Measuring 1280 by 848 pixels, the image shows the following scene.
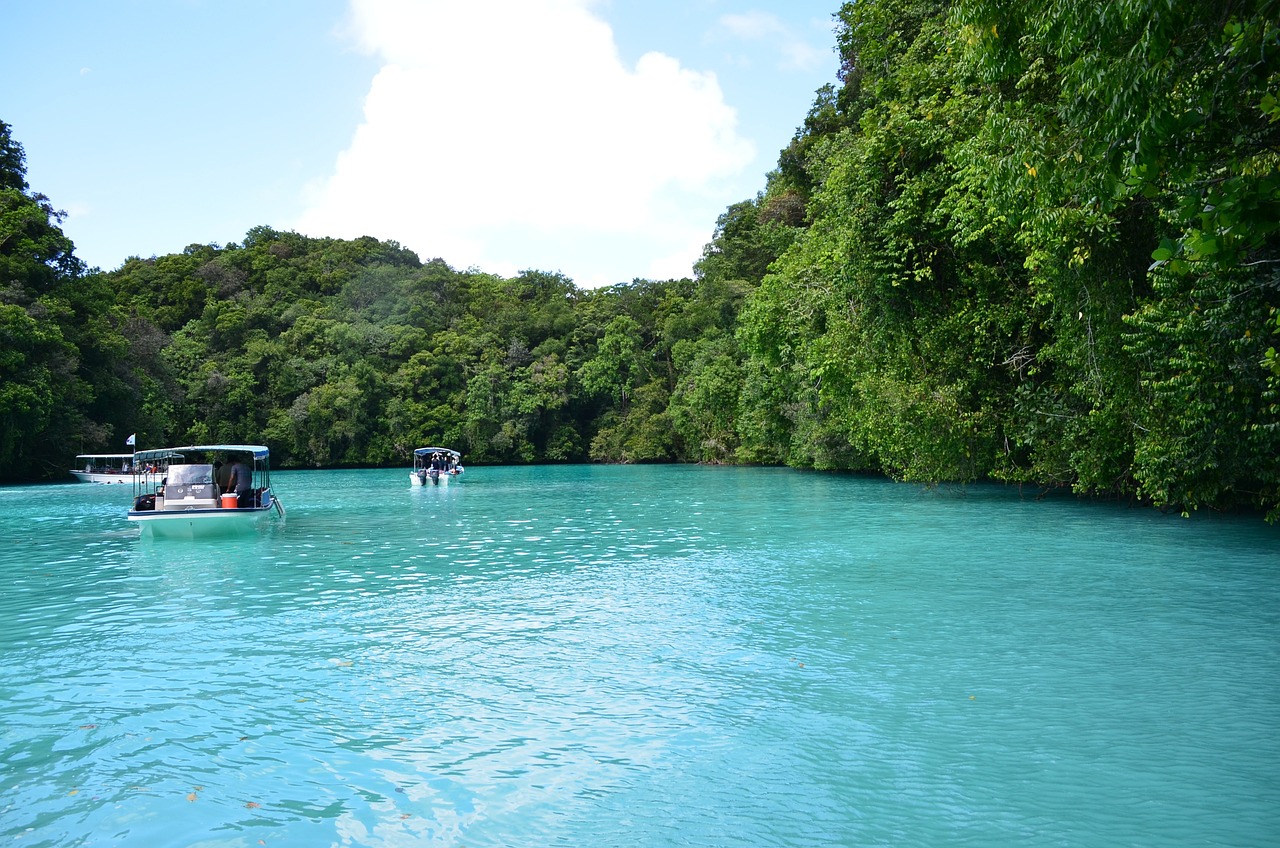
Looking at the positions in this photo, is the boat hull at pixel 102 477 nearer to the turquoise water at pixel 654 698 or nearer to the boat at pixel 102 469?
the boat at pixel 102 469

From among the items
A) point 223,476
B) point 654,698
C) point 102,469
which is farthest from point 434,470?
point 654,698

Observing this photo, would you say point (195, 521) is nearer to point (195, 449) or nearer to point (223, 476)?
point (195, 449)

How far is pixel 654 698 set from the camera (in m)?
8.30

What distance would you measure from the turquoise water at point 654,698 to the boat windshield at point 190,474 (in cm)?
467

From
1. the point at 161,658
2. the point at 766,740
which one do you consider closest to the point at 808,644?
the point at 766,740

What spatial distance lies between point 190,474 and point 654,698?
1868 cm

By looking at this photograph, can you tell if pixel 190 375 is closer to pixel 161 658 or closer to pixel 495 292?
pixel 495 292

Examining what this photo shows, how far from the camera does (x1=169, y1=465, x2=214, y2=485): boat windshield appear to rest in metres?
22.5

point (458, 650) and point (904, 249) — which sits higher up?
point (904, 249)

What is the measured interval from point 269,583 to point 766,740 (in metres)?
11.1

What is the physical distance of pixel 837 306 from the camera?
31.4 meters

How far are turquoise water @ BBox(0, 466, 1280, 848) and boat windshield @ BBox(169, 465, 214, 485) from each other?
4.67 m

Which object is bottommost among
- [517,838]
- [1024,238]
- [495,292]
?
[517,838]

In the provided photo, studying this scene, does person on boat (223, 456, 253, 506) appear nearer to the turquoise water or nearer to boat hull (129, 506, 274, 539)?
boat hull (129, 506, 274, 539)
